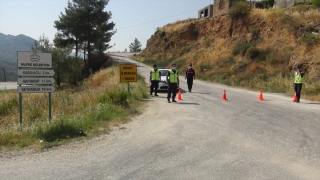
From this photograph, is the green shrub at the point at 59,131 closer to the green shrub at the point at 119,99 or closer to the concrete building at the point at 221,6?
the green shrub at the point at 119,99

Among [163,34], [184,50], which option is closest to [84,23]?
[184,50]

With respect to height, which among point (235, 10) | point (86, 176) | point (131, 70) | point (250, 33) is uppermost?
point (235, 10)

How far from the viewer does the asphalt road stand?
5.21 meters

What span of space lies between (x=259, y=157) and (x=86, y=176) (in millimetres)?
3334

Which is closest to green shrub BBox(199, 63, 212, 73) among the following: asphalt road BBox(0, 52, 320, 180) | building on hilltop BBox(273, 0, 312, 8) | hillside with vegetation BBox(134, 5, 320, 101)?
hillside with vegetation BBox(134, 5, 320, 101)

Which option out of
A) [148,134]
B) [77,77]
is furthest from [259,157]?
[77,77]

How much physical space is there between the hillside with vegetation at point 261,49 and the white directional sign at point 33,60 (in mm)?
12697

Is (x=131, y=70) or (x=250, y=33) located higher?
(x=250, y=33)

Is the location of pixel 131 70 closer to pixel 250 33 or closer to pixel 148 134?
pixel 148 134

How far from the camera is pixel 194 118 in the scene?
10141 millimetres

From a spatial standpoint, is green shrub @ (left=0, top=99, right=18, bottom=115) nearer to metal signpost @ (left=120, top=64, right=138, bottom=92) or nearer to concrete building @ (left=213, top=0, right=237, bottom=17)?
metal signpost @ (left=120, top=64, right=138, bottom=92)

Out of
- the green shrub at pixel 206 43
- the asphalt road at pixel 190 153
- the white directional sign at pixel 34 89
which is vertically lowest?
the asphalt road at pixel 190 153

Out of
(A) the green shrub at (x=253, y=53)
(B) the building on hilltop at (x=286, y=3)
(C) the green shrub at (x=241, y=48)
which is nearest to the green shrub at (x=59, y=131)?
(A) the green shrub at (x=253, y=53)

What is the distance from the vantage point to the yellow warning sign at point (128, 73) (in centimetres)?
1456
